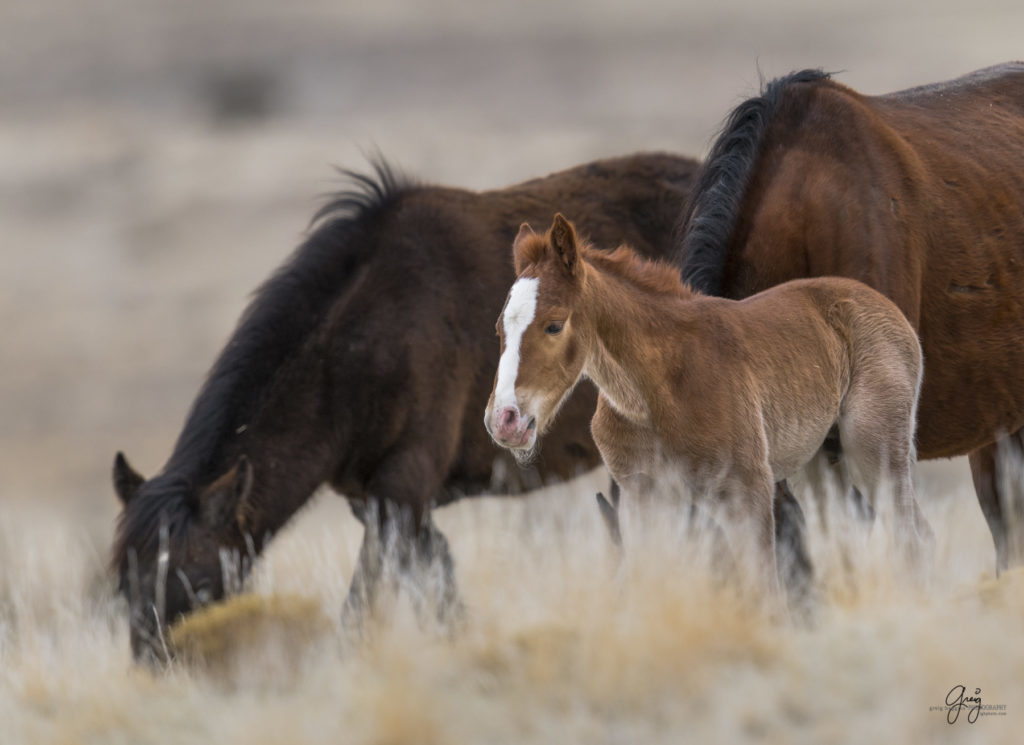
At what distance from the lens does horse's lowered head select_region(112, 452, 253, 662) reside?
6066 millimetres

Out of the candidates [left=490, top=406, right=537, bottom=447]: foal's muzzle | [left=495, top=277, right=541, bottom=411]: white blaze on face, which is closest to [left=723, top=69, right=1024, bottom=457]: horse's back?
[left=495, top=277, right=541, bottom=411]: white blaze on face

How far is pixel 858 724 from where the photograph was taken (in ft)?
13.3

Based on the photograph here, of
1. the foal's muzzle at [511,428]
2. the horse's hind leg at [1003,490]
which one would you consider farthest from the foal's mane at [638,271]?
the horse's hind leg at [1003,490]

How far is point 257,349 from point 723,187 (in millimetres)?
2915

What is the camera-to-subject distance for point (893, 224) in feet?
19.4

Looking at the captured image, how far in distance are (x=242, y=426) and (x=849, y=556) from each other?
3320mm

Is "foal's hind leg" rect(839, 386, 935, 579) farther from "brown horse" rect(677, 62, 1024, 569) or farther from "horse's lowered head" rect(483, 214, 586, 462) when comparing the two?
"horse's lowered head" rect(483, 214, 586, 462)

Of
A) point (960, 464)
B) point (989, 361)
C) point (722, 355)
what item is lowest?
point (960, 464)

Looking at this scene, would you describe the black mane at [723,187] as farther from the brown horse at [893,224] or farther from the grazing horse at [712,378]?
the grazing horse at [712,378]

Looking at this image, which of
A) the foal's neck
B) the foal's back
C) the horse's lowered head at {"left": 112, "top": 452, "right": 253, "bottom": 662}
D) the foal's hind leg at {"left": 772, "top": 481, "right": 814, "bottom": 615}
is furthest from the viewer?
the horse's lowered head at {"left": 112, "top": 452, "right": 253, "bottom": 662}

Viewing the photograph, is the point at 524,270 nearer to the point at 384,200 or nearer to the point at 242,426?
the point at 242,426

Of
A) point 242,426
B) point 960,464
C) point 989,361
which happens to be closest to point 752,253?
point 989,361

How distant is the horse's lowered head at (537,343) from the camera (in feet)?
14.0

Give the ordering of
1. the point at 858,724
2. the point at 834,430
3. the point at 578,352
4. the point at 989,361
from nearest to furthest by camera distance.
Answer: the point at 858,724 < the point at 578,352 < the point at 834,430 < the point at 989,361
